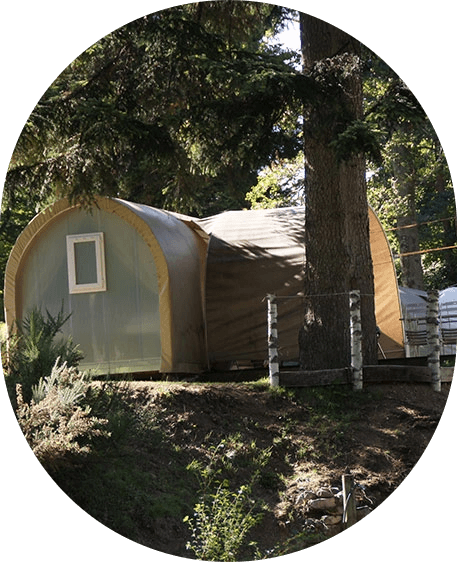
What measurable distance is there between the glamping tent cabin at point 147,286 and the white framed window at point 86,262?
1 cm

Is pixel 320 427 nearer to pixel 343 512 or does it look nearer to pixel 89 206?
pixel 343 512

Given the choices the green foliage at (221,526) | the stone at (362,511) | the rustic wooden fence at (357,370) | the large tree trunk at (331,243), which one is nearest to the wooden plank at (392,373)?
the rustic wooden fence at (357,370)

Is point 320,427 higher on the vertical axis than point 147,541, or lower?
higher

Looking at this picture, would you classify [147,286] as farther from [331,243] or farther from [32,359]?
[32,359]

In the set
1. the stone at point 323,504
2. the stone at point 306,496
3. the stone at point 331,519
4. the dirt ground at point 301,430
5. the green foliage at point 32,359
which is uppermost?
the green foliage at point 32,359

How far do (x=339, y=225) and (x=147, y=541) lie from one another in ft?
14.3

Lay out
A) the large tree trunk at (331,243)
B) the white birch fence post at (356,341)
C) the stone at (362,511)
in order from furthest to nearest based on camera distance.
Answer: the large tree trunk at (331,243), the white birch fence post at (356,341), the stone at (362,511)

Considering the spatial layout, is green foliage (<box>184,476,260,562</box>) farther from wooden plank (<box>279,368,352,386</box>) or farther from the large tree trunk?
the large tree trunk

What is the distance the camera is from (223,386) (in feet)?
29.1

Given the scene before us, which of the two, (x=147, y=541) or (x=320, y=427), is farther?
(x=320, y=427)

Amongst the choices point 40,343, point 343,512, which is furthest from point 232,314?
point 343,512

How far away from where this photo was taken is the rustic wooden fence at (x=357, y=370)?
902 cm

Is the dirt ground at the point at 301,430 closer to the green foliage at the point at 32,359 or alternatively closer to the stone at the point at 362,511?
the stone at the point at 362,511

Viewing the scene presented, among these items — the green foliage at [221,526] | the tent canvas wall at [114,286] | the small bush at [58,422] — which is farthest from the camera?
the tent canvas wall at [114,286]
